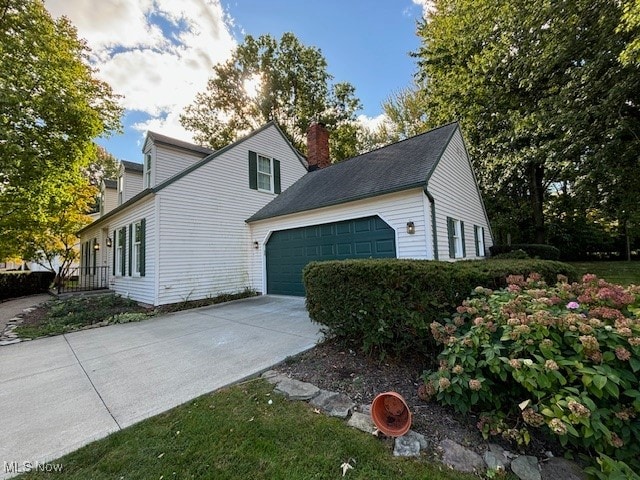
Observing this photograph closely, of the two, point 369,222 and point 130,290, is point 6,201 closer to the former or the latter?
point 130,290

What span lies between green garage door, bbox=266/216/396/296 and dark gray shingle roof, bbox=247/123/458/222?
76 cm

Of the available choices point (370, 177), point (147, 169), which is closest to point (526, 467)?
point (370, 177)

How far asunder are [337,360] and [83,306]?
861 centimetres

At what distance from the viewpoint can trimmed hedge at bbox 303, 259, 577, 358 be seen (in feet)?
10.7

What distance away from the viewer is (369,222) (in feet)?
24.5

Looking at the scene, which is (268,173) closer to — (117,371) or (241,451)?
(117,371)

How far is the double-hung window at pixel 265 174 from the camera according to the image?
11.3 meters

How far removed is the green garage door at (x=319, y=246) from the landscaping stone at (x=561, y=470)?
5059 millimetres

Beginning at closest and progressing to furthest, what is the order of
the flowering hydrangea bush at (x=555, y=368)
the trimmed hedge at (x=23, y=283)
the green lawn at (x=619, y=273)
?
the flowering hydrangea bush at (x=555, y=368)
the green lawn at (x=619, y=273)
the trimmed hedge at (x=23, y=283)

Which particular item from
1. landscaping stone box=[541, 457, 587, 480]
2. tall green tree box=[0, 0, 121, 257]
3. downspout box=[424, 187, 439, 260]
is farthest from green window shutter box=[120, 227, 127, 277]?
landscaping stone box=[541, 457, 587, 480]

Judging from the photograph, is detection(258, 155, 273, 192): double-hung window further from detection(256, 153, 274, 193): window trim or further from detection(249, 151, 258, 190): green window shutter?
detection(249, 151, 258, 190): green window shutter

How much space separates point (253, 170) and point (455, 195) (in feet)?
24.5

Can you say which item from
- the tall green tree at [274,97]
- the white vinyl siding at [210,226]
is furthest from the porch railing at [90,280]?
the tall green tree at [274,97]

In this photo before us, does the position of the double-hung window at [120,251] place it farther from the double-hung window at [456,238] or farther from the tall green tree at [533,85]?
the tall green tree at [533,85]
